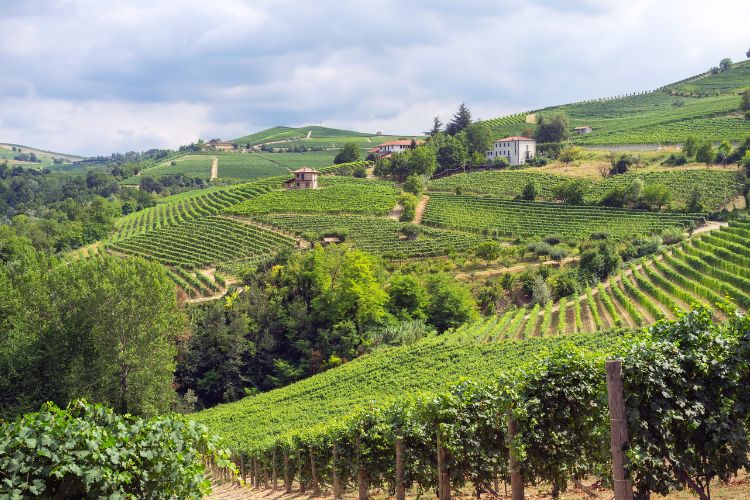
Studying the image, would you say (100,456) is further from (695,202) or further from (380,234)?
(695,202)

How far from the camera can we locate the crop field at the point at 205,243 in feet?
205

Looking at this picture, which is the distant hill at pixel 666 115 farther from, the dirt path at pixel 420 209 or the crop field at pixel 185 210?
the crop field at pixel 185 210

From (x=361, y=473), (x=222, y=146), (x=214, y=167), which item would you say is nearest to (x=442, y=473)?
(x=361, y=473)

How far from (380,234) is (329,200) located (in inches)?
587

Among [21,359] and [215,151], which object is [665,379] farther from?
[215,151]

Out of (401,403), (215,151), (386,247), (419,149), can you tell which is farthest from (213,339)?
(215,151)

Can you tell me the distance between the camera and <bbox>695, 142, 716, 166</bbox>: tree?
71.1 metres

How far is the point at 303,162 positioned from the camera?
14788 centimetres

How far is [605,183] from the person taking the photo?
73125mm

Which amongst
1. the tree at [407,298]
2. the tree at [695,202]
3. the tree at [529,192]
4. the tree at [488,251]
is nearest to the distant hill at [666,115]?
the tree at [695,202]

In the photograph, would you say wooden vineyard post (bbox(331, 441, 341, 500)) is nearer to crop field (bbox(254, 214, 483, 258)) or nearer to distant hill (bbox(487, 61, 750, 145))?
crop field (bbox(254, 214, 483, 258))

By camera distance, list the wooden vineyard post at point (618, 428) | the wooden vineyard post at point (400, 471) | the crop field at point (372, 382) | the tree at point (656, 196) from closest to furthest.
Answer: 1. the wooden vineyard post at point (618, 428)
2. the wooden vineyard post at point (400, 471)
3. the crop field at point (372, 382)
4. the tree at point (656, 196)

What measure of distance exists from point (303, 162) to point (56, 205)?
57134 millimetres

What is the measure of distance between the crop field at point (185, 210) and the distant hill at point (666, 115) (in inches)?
2152
